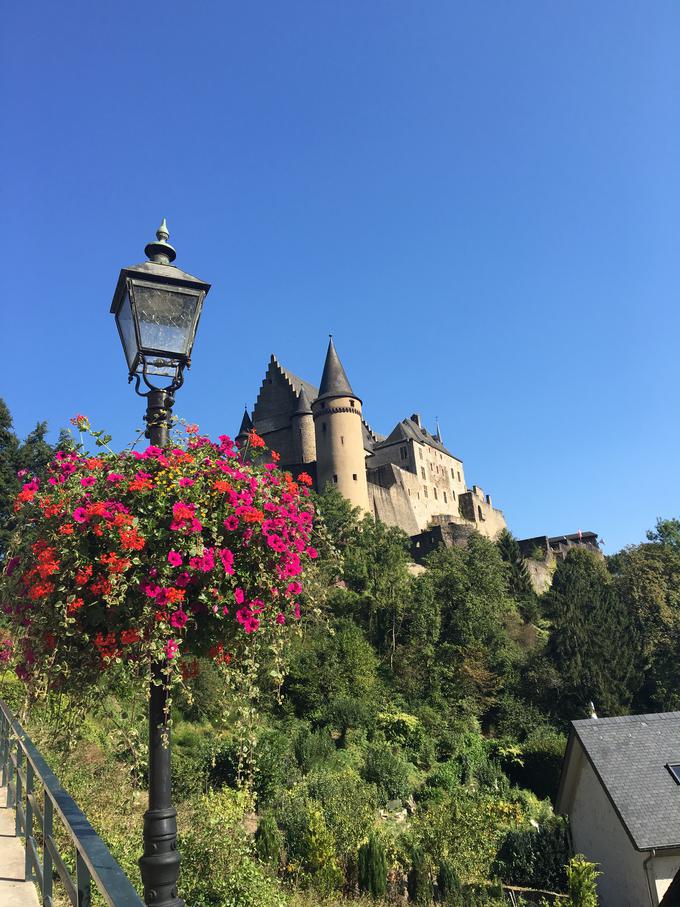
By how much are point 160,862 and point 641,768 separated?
18.8 meters

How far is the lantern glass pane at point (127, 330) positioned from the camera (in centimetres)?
450

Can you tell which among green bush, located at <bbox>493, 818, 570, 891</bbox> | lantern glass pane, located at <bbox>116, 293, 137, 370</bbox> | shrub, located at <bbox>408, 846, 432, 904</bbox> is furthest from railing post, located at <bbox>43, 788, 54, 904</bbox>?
green bush, located at <bbox>493, 818, 570, 891</bbox>

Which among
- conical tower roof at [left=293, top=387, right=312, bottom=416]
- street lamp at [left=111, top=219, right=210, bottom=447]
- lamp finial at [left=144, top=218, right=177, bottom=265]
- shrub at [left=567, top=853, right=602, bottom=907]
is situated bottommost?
shrub at [left=567, top=853, right=602, bottom=907]

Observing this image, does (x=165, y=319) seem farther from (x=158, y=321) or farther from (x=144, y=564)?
(x=144, y=564)

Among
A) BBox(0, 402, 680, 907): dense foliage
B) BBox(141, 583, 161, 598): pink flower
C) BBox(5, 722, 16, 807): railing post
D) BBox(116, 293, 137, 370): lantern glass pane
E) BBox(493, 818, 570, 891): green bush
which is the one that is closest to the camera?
BBox(141, 583, 161, 598): pink flower

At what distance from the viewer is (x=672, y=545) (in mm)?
48375

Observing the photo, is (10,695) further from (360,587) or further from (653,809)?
(360,587)

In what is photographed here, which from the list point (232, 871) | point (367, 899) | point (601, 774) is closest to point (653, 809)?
point (601, 774)

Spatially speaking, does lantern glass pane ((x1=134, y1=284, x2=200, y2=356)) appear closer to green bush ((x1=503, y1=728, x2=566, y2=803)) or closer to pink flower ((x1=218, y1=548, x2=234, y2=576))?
pink flower ((x1=218, y1=548, x2=234, y2=576))

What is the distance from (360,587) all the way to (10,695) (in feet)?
75.6

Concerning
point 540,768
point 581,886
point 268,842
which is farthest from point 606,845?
point 268,842

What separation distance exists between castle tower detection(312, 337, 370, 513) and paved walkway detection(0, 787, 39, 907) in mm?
40206

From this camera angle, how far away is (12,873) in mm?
4523

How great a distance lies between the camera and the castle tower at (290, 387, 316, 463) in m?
50.3
